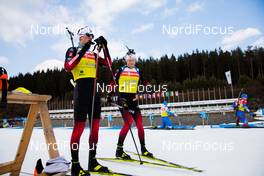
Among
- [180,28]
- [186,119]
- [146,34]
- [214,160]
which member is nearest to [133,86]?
[214,160]

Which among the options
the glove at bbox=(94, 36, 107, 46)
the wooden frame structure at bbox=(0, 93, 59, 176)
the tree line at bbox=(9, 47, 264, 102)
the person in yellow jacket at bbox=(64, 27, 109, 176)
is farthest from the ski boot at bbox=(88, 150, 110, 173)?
the tree line at bbox=(9, 47, 264, 102)

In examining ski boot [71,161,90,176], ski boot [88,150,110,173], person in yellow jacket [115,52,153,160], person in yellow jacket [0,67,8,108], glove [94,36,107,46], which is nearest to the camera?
person in yellow jacket [0,67,8,108]

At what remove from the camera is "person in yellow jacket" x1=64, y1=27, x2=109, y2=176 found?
271cm

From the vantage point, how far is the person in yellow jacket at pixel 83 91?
2709 millimetres

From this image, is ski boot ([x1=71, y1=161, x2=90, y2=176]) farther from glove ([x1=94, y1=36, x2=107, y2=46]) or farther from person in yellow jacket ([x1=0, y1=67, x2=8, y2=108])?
glove ([x1=94, y1=36, x2=107, y2=46])

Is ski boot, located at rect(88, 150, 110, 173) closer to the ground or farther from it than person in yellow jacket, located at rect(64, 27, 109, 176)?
closer to the ground

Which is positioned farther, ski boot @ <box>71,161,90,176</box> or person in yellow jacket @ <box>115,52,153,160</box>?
person in yellow jacket @ <box>115,52,153,160</box>

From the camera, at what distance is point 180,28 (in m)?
5.75

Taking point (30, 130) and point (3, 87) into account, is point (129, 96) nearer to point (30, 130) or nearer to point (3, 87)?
point (30, 130)

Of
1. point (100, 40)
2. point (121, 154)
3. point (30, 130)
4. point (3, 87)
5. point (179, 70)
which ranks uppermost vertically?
point (179, 70)

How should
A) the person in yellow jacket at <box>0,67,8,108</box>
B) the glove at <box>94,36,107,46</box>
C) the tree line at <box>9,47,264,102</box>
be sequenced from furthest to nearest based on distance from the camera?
the tree line at <box>9,47,264,102</box>, the glove at <box>94,36,107,46</box>, the person in yellow jacket at <box>0,67,8,108</box>

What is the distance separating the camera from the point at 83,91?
279 cm

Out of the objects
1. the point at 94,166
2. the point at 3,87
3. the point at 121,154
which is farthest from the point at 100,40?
the point at 121,154

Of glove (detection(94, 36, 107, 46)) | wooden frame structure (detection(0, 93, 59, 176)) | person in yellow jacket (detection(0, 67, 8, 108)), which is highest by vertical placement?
glove (detection(94, 36, 107, 46))
